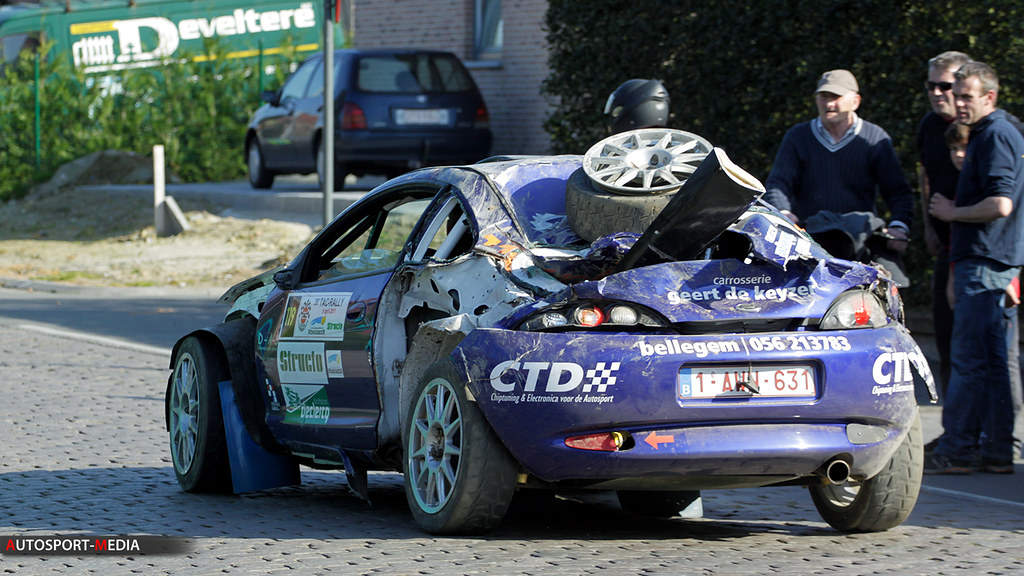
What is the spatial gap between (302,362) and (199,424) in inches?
25.3

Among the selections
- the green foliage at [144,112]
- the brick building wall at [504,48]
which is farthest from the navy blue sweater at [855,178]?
the green foliage at [144,112]

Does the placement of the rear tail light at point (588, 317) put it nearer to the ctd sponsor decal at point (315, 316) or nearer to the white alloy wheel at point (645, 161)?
the white alloy wheel at point (645, 161)

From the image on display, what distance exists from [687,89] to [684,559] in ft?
27.1

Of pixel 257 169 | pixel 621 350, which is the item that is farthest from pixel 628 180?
pixel 257 169

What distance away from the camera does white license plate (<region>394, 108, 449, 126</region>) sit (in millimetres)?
20312

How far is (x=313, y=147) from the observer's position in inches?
848

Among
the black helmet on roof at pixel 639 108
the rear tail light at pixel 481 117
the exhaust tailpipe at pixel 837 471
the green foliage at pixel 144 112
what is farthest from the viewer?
the green foliage at pixel 144 112

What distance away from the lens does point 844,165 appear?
8.12 metres

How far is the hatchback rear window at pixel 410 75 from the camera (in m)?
20.5

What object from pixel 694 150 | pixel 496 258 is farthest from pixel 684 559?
pixel 694 150

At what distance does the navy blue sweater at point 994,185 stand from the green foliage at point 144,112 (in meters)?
22.0

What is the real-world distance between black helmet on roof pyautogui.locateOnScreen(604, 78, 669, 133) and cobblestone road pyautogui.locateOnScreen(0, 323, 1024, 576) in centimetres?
260

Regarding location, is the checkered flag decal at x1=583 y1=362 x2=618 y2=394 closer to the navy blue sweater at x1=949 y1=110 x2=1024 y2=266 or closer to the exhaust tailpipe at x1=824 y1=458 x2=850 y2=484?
the exhaust tailpipe at x1=824 y1=458 x2=850 y2=484

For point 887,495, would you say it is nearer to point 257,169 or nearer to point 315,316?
point 315,316
